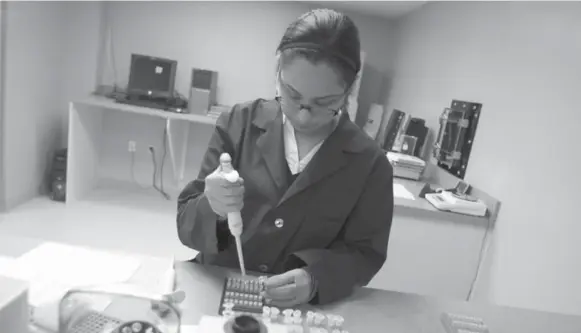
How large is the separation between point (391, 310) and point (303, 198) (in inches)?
12.3

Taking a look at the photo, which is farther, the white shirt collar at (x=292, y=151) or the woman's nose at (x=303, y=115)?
the white shirt collar at (x=292, y=151)

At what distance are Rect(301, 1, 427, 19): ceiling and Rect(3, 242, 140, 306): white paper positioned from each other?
3.02 m

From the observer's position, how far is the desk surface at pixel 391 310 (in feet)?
2.65

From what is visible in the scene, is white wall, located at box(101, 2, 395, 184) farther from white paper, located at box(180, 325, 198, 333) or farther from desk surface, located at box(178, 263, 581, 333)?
white paper, located at box(180, 325, 198, 333)

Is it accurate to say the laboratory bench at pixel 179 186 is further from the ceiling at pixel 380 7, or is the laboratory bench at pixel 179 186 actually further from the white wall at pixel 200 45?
the ceiling at pixel 380 7

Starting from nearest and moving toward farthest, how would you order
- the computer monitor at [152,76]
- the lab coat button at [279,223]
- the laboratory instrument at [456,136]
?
the lab coat button at [279,223]
the laboratory instrument at [456,136]
the computer monitor at [152,76]

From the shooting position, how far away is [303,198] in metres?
0.96

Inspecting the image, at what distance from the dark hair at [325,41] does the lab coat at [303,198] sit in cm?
20

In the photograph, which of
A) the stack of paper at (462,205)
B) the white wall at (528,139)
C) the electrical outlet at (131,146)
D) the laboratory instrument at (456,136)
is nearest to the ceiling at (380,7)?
the white wall at (528,139)

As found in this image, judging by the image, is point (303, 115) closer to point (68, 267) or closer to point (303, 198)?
point (303, 198)

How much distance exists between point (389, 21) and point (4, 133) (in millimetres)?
3426

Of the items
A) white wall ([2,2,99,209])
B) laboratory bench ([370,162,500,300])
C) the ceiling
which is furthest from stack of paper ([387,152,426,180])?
white wall ([2,2,99,209])

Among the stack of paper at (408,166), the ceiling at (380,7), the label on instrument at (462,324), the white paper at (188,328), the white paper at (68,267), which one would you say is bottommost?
the white paper at (68,267)

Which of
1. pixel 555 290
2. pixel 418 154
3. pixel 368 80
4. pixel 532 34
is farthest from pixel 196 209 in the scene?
pixel 368 80
